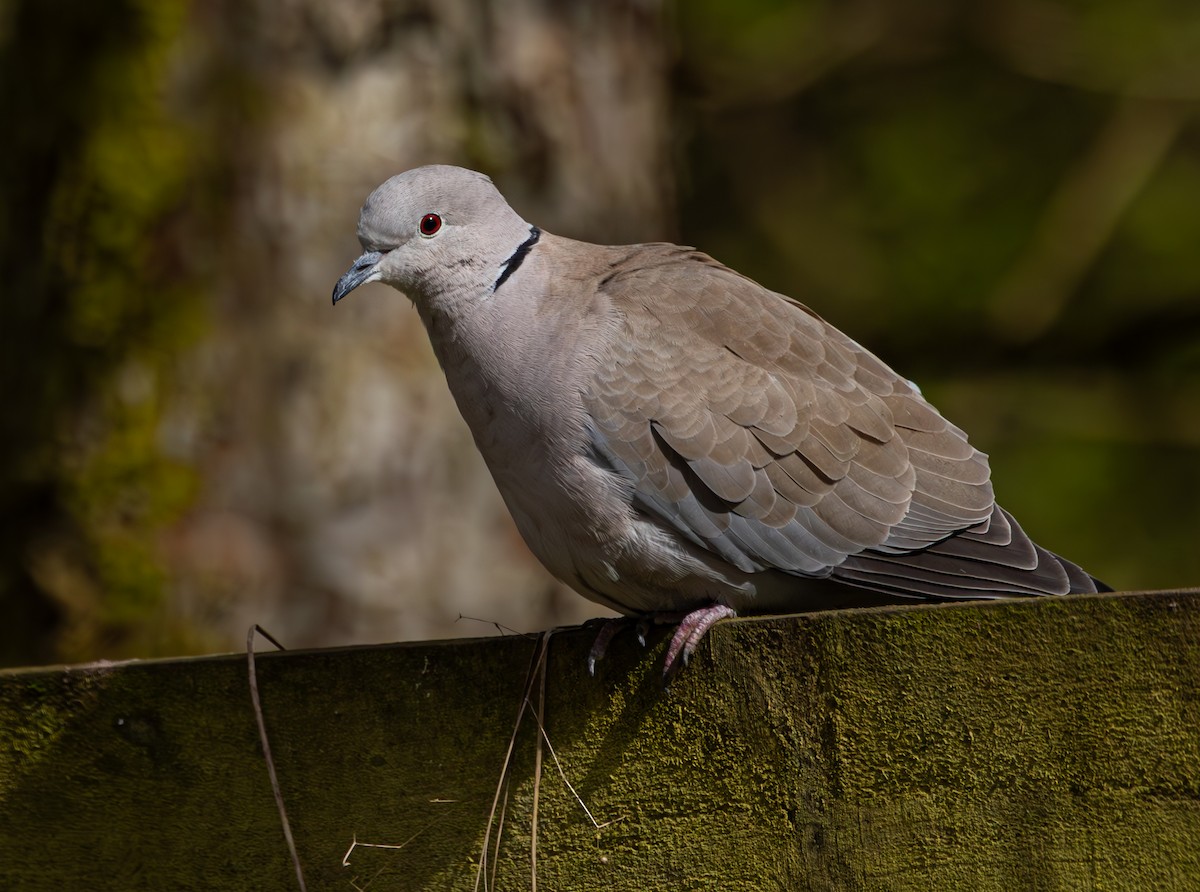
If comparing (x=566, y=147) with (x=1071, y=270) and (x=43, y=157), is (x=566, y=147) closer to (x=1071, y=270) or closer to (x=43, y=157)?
(x=43, y=157)

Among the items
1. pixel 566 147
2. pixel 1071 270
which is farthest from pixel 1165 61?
pixel 566 147

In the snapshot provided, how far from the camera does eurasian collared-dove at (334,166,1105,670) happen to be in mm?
2475

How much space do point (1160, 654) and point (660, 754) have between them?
26.2 inches

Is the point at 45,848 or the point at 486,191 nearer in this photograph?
the point at 45,848

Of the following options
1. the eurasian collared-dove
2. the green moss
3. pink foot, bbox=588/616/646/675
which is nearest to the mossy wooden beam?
pink foot, bbox=588/616/646/675

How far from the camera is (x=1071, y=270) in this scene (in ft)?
21.7

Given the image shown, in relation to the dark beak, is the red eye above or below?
above

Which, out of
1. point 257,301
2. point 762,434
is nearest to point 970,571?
point 762,434

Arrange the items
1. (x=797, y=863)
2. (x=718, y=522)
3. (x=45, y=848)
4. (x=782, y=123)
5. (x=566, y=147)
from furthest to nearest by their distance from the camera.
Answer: (x=782, y=123) < (x=566, y=147) < (x=718, y=522) < (x=45, y=848) < (x=797, y=863)

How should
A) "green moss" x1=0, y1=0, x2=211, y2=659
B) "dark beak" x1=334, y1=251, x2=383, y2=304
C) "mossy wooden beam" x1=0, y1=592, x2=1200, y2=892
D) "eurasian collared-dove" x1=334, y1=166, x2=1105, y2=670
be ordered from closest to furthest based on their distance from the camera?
1. "mossy wooden beam" x1=0, y1=592, x2=1200, y2=892
2. "eurasian collared-dove" x1=334, y1=166, x2=1105, y2=670
3. "dark beak" x1=334, y1=251, x2=383, y2=304
4. "green moss" x1=0, y1=0, x2=211, y2=659

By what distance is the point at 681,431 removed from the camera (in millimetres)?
2500

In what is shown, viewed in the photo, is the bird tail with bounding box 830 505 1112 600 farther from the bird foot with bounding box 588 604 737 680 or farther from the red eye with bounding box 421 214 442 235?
the red eye with bounding box 421 214 442 235

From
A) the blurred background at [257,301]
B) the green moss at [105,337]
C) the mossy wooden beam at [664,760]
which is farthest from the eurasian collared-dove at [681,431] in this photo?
the green moss at [105,337]

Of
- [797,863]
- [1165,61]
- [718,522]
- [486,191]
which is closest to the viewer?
[797,863]
